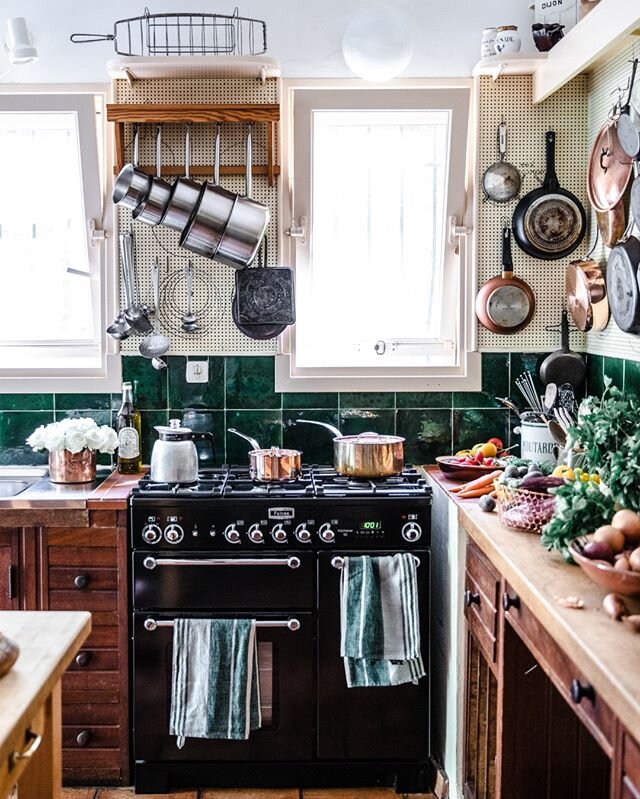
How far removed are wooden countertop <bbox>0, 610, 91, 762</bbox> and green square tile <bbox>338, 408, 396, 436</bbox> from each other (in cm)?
193

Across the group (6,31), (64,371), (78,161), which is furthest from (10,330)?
(6,31)

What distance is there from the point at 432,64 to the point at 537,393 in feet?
4.38

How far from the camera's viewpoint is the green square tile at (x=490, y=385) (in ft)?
12.4

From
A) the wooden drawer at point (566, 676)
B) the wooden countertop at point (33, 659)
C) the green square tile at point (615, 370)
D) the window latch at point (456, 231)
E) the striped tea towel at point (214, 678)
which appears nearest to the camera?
the wooden countertop at point (33, 659)

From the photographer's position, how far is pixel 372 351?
3832 millimetres

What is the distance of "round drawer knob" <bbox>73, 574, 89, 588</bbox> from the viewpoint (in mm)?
3176

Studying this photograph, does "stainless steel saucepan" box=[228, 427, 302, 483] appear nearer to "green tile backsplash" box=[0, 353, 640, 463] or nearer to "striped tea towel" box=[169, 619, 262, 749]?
"green tile backsplash" box=[0, 353, 640, 463]

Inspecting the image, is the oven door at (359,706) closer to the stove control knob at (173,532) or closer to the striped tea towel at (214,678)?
the striped tea towel at (214,678)

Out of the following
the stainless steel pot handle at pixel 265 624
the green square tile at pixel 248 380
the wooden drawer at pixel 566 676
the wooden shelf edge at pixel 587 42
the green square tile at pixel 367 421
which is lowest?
the stainless steel pot handle at pixel 265 624

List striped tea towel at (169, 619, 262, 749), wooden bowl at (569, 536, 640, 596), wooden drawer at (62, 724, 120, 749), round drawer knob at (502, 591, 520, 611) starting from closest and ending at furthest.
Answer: wooden bowl at (569, 536, 640, 596) < round drawer knob at (502, 591, 520, 611) < striped tea towel at (169, 619, 262, 749) < wooden drawer at (62, 724, 120, 749)

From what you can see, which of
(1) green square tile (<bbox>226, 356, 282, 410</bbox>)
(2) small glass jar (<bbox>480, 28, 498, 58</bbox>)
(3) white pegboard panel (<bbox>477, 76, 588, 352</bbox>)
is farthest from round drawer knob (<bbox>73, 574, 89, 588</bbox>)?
(2) small glass jar (<bbox>480, 28, 498, 58</bbox>)

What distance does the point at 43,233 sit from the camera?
3.79 m

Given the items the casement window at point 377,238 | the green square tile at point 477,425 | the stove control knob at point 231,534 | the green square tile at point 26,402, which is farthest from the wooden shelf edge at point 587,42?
the green square tile at point 26,402

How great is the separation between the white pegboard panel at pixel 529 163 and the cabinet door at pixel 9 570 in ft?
6.19
